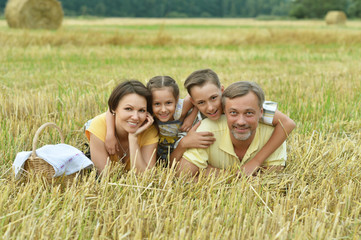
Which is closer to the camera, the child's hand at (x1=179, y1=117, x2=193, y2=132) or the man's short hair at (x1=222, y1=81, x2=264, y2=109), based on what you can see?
the man's short hair at (x1=222, y1=81, x2=264, y2=109)

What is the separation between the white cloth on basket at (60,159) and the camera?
10.3 ft

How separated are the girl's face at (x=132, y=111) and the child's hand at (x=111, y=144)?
0.45ft

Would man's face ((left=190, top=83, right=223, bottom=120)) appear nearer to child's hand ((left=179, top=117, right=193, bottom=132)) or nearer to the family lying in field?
the family lying in field

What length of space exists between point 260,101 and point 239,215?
113 centimetres

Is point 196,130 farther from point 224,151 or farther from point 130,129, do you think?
point 130,129

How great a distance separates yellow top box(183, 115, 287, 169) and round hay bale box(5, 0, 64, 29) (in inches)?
649

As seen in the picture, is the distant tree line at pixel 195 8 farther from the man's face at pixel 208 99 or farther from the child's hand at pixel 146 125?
the man's face at pixel 208 99

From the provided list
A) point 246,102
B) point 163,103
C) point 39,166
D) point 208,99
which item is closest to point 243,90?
point 246,102

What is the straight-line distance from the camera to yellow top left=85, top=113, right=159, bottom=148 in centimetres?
363

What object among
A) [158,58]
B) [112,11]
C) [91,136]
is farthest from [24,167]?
[112,11]

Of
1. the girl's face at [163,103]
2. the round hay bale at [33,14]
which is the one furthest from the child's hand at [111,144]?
the round hay bale at [33,14]

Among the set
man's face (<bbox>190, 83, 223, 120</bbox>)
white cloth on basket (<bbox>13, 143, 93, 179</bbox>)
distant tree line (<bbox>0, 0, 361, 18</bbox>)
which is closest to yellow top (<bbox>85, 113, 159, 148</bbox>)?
white cloth on basket (<bbox>13, 143, 93, 179</bbox>)

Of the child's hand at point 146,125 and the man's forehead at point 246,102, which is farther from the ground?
the man's forehead at point 246,102

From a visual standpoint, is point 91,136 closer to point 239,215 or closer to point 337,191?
point 239,215
